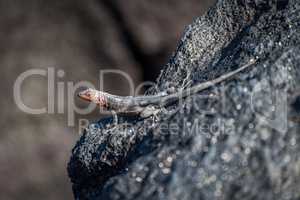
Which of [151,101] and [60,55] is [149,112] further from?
[60,55]

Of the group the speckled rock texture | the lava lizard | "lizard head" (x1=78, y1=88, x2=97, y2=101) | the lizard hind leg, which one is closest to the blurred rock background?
"lizard head" (x1=78, y1=88, x2=97, y2=101)

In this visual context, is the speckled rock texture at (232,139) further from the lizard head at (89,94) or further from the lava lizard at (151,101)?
the lizard head at (89,94)

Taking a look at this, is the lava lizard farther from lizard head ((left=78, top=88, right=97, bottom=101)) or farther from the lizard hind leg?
lizard head ((left=78, top=88, right=97, bottom=101))

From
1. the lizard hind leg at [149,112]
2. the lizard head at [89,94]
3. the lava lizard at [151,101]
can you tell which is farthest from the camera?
the lizard head at [89,94]

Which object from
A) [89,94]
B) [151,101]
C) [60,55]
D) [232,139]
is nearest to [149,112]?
[151,101]

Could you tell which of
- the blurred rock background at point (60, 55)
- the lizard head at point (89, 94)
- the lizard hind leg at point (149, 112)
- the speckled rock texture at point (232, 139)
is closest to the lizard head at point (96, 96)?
the lizard head at point (89, 94)
